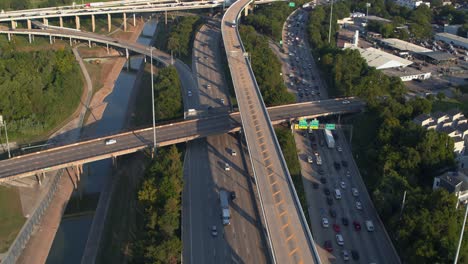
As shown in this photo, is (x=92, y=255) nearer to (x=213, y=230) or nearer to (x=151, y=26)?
(x=213, y=230)

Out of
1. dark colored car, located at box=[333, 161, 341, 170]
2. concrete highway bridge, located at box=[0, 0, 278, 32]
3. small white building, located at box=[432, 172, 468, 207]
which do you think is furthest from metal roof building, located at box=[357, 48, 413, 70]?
concrete highway bridge, located at box=[0, 0, 278, 32]

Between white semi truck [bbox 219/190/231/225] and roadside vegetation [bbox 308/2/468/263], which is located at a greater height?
roadside vegetation [bbox 308/2/468/263]

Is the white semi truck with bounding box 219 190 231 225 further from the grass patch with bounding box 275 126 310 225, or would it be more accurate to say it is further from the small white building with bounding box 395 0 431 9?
the small white building with bounding box 395 0 431 9

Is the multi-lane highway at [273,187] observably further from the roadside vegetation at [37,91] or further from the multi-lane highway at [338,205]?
the roadside vegetation at [37,91]

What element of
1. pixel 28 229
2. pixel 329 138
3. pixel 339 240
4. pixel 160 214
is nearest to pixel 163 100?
pixel 329 138

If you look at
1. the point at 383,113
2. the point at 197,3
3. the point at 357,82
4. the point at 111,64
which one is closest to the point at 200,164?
the point at 383,113

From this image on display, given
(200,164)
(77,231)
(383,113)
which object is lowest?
(77,231)
